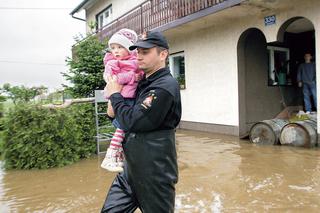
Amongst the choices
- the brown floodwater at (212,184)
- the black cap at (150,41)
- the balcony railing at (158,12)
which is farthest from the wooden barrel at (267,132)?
the black cap at (150,41)

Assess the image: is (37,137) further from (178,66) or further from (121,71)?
(178,66)

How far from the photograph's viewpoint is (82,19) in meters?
21.1

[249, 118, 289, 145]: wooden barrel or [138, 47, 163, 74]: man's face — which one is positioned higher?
[138, 47, 163, 74]: man's face

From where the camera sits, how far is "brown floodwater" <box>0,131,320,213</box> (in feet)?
12.6

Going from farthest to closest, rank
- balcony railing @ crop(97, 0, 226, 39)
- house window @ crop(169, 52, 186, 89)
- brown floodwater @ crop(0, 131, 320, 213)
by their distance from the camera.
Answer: house window @ crop(169, 52, 186, 89) < balcony railing @ crop(97, 0, 226, 39) < brown floodwater @ crop(0, 131, 320, 213)

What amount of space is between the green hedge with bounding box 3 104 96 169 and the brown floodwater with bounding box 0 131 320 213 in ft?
0.69

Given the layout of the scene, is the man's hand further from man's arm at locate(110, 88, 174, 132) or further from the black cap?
the black cap

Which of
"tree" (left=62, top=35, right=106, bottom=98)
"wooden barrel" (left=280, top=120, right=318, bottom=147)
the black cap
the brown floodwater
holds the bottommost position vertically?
the brown floodwater

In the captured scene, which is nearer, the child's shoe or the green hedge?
the child's shoe

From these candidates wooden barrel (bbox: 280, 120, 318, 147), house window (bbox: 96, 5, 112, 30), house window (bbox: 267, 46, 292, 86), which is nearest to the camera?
wooden barrel (bbox: 280, 120, 318, 147)

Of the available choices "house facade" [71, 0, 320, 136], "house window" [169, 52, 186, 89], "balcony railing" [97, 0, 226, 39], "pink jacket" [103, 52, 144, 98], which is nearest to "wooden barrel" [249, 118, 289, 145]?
"house facade" [71, 0, 320, 136]

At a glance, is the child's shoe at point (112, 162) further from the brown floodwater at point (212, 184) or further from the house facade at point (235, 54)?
the house facade at point (235, 54)

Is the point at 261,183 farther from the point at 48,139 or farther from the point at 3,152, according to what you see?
the point at 3,152

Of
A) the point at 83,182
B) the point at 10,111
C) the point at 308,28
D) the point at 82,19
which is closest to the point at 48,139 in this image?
the point at 10,111
